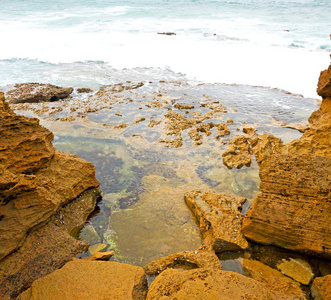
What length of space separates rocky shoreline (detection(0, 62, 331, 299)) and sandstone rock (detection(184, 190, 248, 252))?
0.01m

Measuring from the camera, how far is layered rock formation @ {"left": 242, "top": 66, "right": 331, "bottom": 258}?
2.61 meters

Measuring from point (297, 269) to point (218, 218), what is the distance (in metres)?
0.96

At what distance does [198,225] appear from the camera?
326 centimetres

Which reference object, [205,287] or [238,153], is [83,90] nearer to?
[238,153]

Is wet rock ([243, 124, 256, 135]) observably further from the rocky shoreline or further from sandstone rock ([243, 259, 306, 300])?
sandstone rock ([243, 259, 306, 300])

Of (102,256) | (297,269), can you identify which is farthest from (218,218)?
(102,256)

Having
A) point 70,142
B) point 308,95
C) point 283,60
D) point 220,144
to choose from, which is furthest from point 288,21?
point 70,142

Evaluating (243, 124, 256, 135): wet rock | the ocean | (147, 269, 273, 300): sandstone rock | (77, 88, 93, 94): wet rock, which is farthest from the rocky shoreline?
the ocean

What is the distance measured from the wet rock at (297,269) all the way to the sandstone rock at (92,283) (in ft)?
4.84

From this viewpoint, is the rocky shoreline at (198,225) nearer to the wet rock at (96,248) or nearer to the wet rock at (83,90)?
the wet rock at (96,248)

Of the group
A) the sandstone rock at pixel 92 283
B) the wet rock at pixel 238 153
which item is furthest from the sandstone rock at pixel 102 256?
the wet rock at pixel 238 153

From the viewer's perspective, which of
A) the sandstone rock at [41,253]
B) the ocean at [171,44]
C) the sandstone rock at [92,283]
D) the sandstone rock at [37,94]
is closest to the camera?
the sandstone rock at [92,283]

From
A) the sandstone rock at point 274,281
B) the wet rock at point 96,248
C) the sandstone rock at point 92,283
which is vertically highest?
the sandstone rock at point 92,283

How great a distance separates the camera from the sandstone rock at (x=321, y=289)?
2.15m
